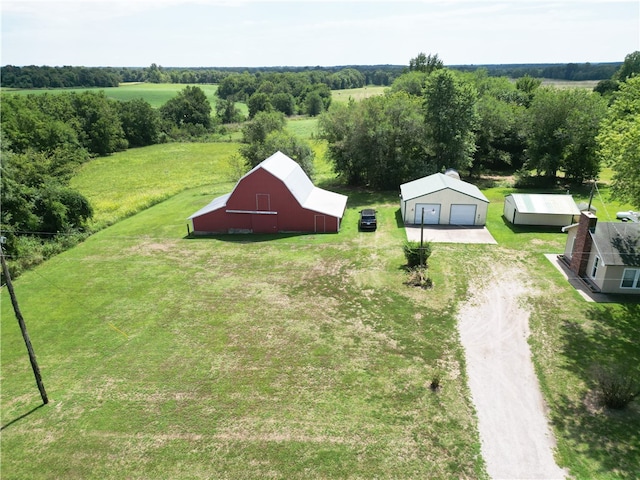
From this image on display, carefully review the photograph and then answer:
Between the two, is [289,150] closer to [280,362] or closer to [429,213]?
[429,213]

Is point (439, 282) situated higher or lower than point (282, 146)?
lower

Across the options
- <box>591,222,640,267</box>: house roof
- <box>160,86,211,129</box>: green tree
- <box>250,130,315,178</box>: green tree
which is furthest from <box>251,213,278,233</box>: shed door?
<box>160,86,211,129</box>: green tree

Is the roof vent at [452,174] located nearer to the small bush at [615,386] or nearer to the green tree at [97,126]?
the small bush at [615,386]

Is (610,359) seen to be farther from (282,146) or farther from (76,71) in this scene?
(76,71)

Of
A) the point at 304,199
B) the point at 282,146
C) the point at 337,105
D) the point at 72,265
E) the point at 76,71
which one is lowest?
the point at 72,265

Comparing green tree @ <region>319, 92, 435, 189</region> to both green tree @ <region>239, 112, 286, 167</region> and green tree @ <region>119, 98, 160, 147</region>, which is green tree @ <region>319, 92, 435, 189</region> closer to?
green tree @ <region>239, 112, 286, 167</region>

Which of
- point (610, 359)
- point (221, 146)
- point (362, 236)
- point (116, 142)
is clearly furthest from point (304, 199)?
point (116, 142)

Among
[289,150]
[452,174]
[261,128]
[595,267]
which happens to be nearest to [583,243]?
[595,267]
